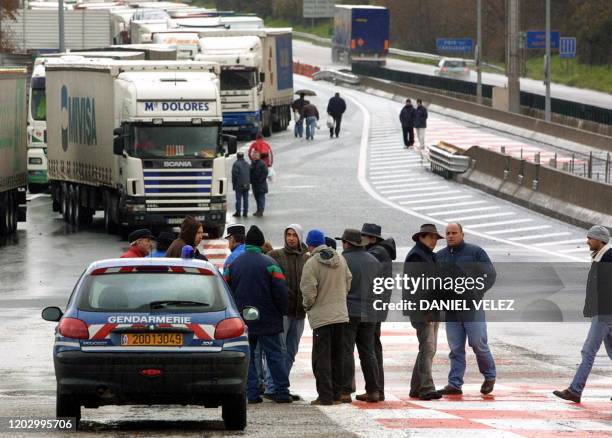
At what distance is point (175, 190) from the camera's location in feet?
108

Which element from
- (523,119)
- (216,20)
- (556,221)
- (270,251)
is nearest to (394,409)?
(270,251)

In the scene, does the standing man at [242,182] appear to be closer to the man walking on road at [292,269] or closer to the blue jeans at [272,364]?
the man walking on road at [292,269]

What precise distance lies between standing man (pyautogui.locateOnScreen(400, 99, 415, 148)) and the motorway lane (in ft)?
91.3

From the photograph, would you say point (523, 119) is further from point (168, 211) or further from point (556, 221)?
point (168, 211)

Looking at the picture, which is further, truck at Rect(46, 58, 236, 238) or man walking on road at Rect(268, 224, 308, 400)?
truck at Rect(46, 58, 236, 238)

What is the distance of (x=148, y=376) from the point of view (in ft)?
39.8

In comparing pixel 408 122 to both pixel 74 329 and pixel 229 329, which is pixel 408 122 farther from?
pixel 74 329

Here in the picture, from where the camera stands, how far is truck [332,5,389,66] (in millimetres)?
102312

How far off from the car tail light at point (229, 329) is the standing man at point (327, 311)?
186 cm

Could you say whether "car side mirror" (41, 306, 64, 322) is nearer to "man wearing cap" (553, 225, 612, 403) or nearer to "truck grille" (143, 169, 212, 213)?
"man wearing cap" (553, 225, 612, 403)

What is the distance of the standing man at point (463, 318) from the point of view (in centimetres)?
1499

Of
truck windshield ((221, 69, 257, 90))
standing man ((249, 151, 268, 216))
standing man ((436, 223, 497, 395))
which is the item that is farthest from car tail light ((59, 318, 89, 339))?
truck windshield ((221, 69, 257, 90))

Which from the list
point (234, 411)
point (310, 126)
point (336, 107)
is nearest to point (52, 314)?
point (234, 411)

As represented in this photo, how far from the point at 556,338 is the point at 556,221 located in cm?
1578
